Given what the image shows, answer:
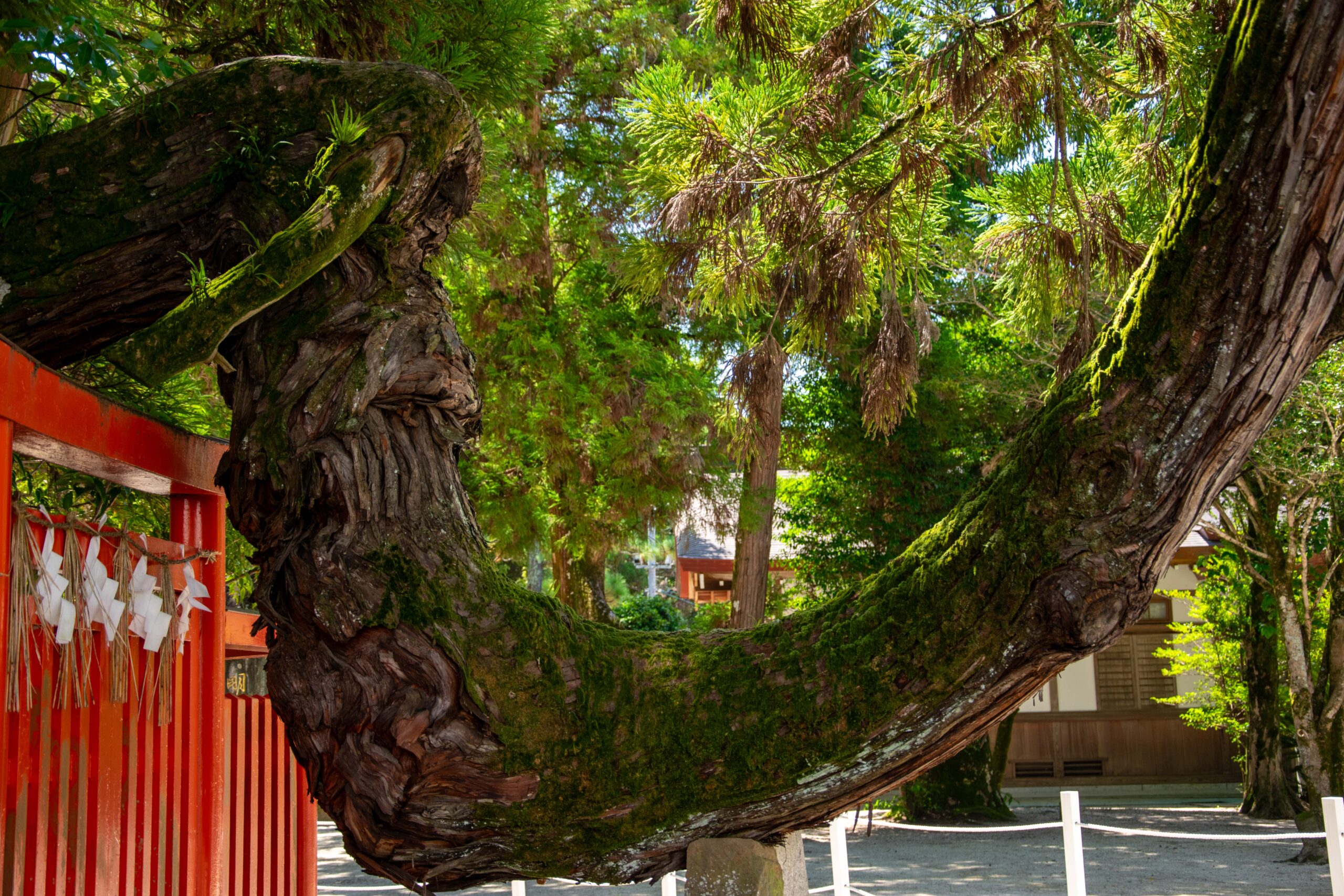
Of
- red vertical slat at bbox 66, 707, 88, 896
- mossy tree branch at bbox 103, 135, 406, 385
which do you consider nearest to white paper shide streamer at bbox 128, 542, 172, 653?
red vertical slat at bbox 66, 707, 88, 896

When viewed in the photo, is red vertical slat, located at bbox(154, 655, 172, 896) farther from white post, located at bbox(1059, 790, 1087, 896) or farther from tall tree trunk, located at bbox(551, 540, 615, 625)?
tall tree trunk, located at bbox(551, 540, 615, 625)

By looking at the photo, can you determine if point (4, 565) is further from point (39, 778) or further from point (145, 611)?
point (145, 611)

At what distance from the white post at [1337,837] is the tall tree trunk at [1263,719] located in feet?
22.5

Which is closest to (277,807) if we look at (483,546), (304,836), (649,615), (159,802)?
(304,836)

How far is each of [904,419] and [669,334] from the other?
3.47m

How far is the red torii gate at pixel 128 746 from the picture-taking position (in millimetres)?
2439

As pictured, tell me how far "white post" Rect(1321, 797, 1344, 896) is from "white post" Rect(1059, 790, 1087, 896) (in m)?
1.33

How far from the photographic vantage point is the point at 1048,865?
11.2 m

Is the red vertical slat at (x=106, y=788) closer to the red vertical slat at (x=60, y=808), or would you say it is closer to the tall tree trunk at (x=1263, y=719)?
the red vertical slat at (x=60, y=808)

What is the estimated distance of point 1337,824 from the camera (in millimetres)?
5863

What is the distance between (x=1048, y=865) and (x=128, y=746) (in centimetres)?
1048

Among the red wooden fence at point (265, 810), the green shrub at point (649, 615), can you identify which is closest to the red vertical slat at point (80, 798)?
the red wooden fence at point (265, 810)

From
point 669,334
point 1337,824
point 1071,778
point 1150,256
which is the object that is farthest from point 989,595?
point 1071,778

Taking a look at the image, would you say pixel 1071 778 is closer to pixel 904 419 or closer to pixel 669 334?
pixel 904 419
